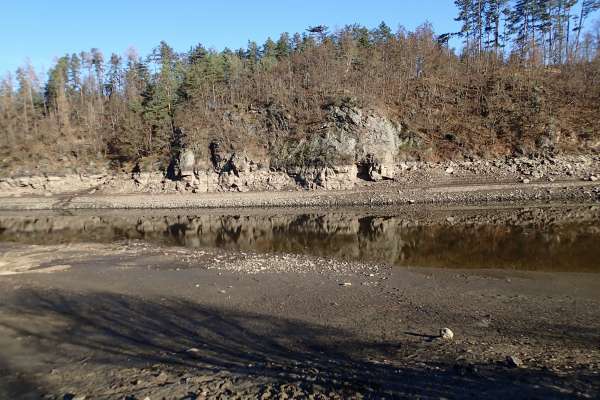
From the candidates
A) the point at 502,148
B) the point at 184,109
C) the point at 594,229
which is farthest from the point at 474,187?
the point at 184,109

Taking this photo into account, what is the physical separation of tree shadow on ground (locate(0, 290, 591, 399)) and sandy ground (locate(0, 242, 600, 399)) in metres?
0.04

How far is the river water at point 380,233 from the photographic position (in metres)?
16.1

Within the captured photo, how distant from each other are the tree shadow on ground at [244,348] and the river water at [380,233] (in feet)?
28.1

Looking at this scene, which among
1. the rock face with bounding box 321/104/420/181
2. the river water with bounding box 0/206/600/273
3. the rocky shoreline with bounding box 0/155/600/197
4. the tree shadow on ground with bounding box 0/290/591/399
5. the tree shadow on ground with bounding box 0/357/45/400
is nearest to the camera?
the tree shadow on ground with bounding box 0/290/591/399

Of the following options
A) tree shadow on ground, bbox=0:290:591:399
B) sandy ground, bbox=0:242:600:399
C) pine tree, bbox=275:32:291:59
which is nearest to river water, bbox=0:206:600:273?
sandy ground, bbox=0:242:600:399

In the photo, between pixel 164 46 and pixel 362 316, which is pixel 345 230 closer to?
pixel 362 316

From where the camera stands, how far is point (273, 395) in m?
5.36

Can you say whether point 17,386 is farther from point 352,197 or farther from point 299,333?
point 352,197

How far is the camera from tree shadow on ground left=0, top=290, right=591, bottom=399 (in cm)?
539

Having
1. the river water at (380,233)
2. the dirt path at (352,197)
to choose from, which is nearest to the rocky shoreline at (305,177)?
the dirt path at (352,197)

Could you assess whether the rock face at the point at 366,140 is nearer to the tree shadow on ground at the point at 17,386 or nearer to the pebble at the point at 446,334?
the pebble at the point at 446,334

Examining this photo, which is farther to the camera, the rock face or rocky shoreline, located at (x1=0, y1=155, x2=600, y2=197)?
the rock face

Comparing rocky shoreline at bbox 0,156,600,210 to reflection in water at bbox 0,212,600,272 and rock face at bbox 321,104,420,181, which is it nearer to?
rock face at bbox 321,104,420,181

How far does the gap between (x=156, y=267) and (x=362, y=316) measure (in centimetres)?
1007
